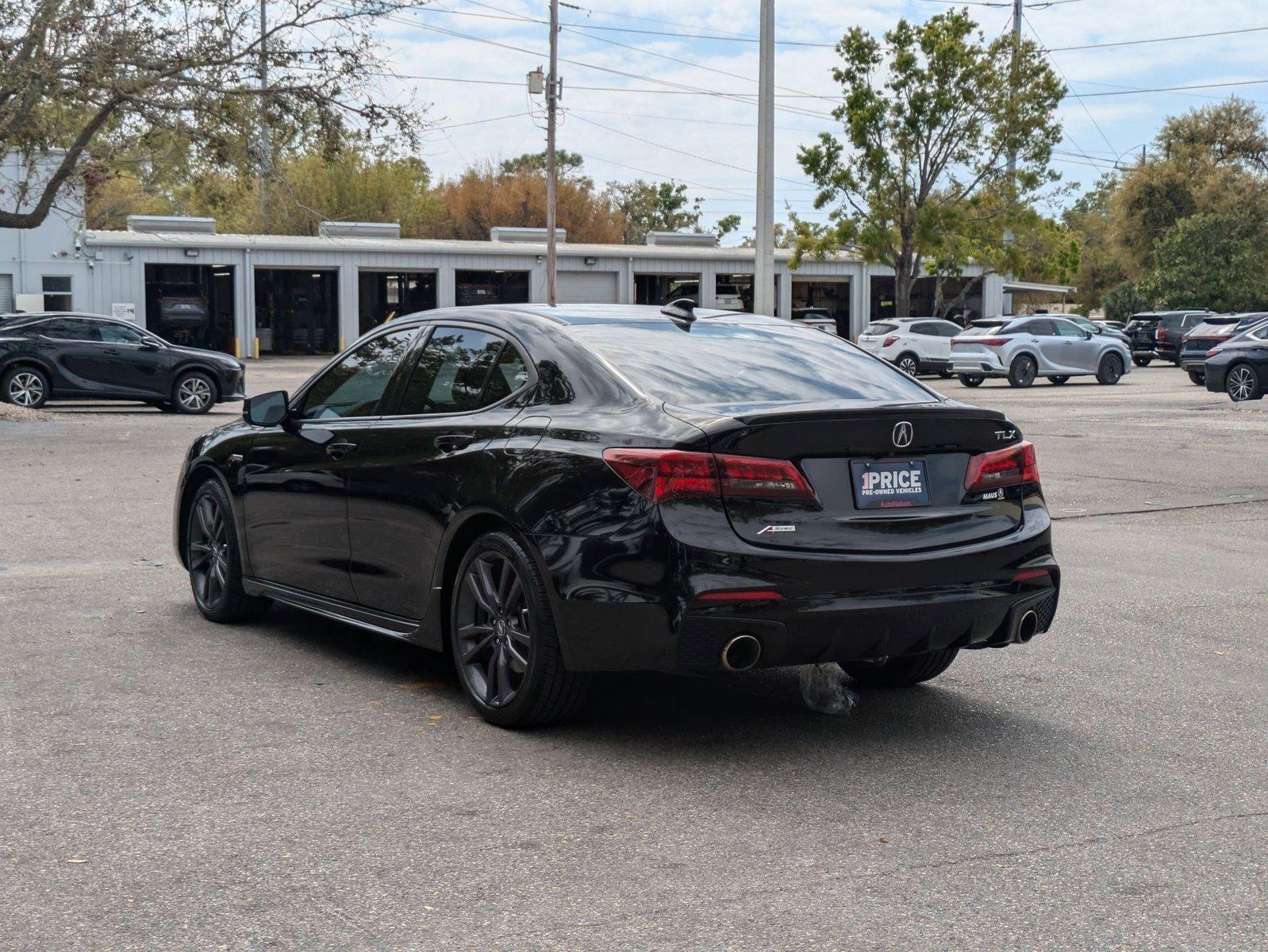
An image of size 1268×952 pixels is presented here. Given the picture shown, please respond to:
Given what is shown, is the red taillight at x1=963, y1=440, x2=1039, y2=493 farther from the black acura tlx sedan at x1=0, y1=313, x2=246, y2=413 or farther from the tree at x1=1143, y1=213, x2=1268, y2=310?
the tree at x1=1143, y1=213, x2=1268, y2=310

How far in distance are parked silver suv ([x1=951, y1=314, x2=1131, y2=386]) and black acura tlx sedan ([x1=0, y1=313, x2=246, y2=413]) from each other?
18.3 m

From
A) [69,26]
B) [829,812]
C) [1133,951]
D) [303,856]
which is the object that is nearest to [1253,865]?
[1133,951]

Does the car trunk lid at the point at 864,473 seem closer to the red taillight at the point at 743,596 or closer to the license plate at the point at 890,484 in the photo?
the license plate at the point at 890,484

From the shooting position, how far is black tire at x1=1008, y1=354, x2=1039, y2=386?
3547 cm

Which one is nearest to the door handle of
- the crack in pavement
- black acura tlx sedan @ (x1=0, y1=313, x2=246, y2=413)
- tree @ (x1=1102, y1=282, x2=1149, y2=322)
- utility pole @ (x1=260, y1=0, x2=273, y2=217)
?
the crack in pavement

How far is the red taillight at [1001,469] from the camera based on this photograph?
17.9 ft

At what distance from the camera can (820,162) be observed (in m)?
47.1

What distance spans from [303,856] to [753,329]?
10.00 ft

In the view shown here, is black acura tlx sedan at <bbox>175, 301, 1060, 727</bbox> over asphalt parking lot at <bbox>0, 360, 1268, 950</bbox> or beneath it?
over

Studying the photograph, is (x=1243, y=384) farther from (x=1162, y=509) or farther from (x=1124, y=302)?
(x=1124, y=302)

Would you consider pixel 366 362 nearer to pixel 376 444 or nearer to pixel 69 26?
pixel 376 444

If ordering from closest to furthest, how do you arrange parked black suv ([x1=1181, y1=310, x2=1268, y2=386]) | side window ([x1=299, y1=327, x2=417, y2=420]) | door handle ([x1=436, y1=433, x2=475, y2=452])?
door handle ([x1=436, y1=433, x2=475, y2=452])
side window ([x1=299, y1=327, x2=417, y2=420])
parked black suv ([x1=1181, y1=310, x2=1268, y2=386])

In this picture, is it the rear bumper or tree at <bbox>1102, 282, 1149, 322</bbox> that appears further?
tree at <bbox>1102, 282, 1149, 322</bbox>

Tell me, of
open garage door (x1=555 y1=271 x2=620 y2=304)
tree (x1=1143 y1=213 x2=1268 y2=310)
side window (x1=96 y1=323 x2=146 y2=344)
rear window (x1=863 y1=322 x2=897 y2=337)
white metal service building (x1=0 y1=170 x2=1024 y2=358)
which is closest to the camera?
side window (x1=96 y1=323 x2=146 y2=344)
